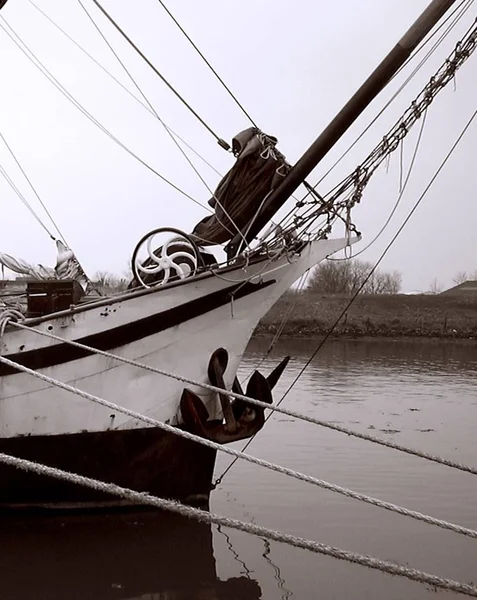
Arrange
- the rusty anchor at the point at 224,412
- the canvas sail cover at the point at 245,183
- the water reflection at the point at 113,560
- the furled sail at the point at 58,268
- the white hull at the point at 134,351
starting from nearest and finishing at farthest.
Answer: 1. the water reflection at the point at 113,560
2. the white hull at the point at 134,351
3. the rusty anchor at the point at 224,412
4. the canvas sail cover at the point at 245,183
5. the furled sail at the point at 58,268

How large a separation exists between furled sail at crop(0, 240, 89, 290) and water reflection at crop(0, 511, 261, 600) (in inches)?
116

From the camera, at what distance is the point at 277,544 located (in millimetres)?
6504

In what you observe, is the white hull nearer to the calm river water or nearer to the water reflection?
the water reflection

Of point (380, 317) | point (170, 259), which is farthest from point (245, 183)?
point (380, 317)

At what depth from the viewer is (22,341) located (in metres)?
6.67

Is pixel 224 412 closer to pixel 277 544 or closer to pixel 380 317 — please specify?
pixel 277 544

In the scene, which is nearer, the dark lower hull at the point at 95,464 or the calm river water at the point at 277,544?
the calm river water at the point at 277,544

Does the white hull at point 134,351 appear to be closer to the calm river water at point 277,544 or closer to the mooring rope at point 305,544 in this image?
the calm river water at point 277,544

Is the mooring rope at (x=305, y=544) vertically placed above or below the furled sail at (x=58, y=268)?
below

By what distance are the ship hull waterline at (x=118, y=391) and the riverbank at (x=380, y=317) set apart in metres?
30.7

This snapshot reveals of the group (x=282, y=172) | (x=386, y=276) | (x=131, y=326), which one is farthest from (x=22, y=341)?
(x=386, y=276)

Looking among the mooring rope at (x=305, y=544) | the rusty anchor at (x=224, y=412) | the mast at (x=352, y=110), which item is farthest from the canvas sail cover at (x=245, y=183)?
the mooring rope at (x=305, y=544)

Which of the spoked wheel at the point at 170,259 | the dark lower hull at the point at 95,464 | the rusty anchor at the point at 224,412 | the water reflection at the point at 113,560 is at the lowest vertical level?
the water reflection at the point at 113,560

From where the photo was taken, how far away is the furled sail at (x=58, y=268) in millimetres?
8273
